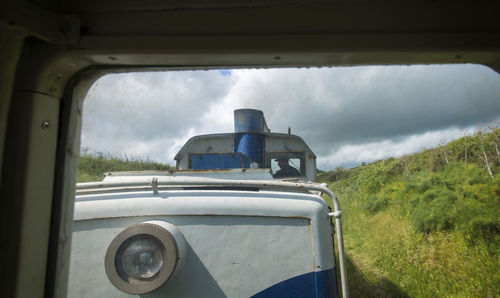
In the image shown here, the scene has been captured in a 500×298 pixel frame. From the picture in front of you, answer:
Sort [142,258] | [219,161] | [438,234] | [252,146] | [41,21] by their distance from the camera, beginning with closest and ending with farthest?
[41,21] → [142,258] → [219,161] → [438,234] → [252,146]

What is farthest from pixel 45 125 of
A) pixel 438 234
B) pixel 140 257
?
pixel 438 234

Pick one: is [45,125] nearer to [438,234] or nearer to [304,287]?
[304,287]

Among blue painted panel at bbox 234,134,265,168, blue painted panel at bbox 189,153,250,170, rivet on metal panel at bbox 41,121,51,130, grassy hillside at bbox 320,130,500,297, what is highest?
blue painted panel at bbox 234,134,265,168

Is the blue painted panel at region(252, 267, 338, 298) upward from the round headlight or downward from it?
downward

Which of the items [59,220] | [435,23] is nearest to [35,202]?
[59,220]

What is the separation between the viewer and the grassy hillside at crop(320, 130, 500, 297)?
3793mm

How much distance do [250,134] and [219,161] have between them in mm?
1285

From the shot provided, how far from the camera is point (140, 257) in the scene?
1.58 m

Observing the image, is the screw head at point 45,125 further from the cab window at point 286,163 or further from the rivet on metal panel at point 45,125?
the cab window at point 286,163

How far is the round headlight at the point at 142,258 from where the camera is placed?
5.01ft

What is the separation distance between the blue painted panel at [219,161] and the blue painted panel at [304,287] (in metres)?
2.28

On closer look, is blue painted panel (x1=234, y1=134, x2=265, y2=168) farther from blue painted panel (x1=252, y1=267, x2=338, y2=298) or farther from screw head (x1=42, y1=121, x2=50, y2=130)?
screw head (x1=42, y1=121, x2=50, y2=130)

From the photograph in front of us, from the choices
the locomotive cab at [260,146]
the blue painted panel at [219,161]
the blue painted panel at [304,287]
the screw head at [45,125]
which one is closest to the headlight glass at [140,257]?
the blue painted panel at [304,287]

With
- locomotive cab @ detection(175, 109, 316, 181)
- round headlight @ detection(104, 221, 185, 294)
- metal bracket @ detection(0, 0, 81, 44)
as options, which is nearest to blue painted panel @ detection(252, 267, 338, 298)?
round headlight @ detection(104, 221, 185, 294)
